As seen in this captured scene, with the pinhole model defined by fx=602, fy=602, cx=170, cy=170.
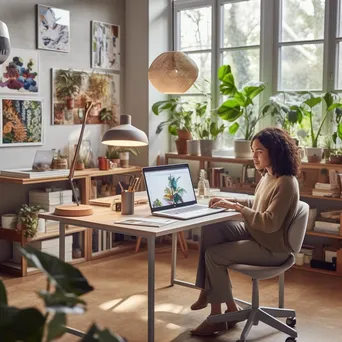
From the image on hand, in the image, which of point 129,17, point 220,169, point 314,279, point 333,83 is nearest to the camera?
point 314,279

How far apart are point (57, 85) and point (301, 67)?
2.38 meters

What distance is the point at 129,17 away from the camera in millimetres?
6602

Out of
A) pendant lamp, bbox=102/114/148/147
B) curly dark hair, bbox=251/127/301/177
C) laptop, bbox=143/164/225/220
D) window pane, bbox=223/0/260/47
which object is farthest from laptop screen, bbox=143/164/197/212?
window pane, bbox=223/0/260/47

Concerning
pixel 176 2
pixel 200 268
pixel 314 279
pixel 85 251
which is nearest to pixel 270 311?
pixel 200 268

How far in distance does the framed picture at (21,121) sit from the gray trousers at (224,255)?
235 centimetres

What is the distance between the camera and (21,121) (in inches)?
219

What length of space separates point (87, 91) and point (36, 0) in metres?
1.04

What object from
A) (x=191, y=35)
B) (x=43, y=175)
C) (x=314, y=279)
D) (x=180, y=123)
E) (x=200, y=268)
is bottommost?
(x=314, y=279)

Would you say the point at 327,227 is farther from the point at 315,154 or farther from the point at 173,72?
the point at 173,72

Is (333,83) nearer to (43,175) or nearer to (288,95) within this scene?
(288,95)

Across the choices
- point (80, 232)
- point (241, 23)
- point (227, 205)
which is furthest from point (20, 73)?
point (227, 205)

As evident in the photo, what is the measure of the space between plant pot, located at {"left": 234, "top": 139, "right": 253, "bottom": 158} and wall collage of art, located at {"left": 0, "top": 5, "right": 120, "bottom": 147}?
1.43m

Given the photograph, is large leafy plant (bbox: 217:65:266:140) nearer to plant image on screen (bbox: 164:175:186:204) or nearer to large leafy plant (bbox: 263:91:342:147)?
large leafy plant (bbox: 263:91:342:147)

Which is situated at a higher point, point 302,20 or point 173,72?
point 302,20
